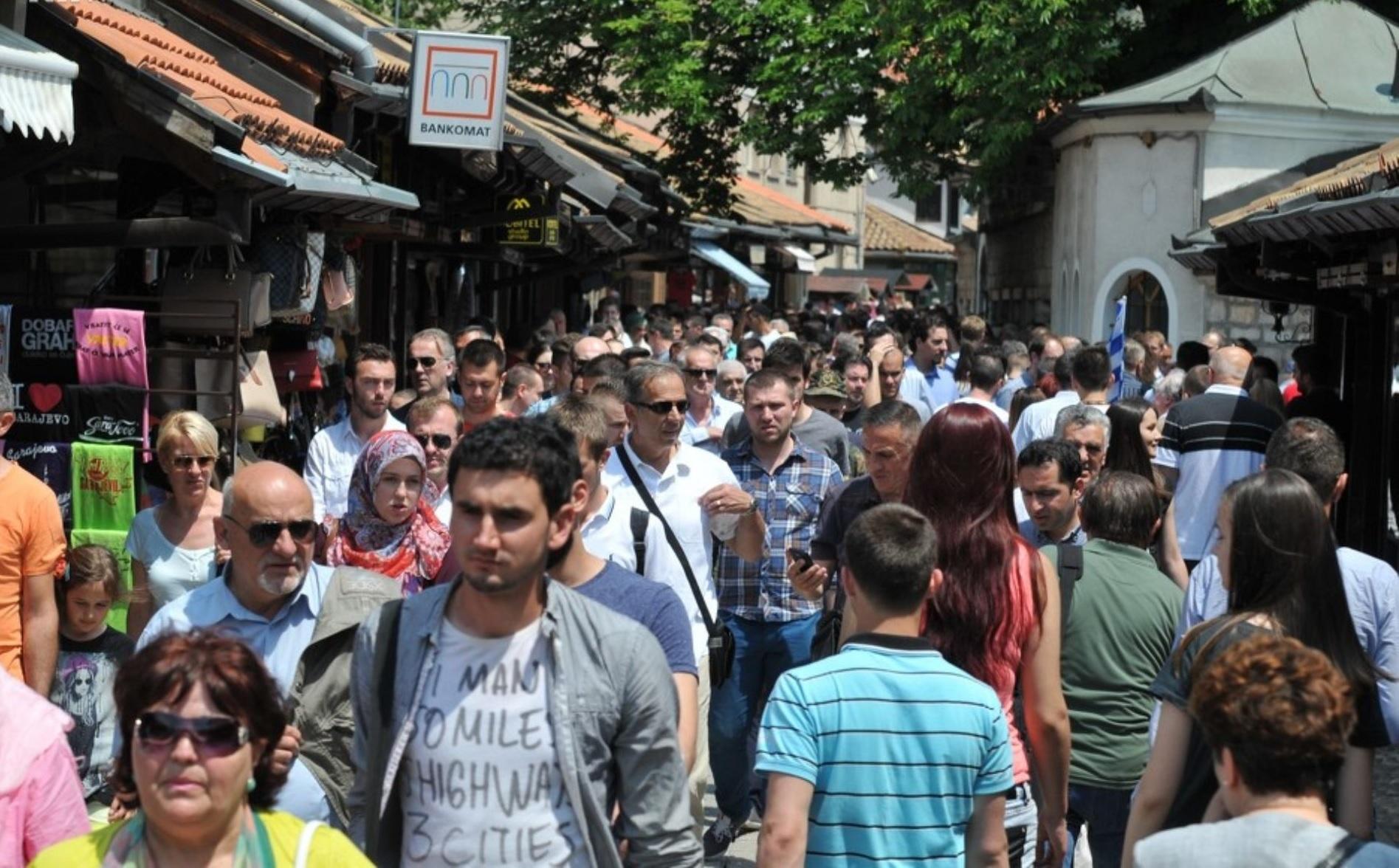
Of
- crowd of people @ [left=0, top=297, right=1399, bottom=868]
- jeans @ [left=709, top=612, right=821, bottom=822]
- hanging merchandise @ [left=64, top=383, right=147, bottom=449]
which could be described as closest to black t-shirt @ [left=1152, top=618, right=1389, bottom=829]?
crowd of people @ [left=0, top=297, right=1399, bottom=868]

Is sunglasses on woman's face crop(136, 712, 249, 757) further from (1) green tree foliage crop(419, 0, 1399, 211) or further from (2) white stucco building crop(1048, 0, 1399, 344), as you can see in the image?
(1) green tree foliage crop(419, 0, 1399, 211)

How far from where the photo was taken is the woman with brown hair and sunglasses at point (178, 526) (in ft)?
21.7

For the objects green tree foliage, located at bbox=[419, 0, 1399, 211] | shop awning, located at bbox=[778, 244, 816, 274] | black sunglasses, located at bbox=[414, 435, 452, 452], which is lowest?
black sunglasses, located at bbox=[414, 435, 452, 452]

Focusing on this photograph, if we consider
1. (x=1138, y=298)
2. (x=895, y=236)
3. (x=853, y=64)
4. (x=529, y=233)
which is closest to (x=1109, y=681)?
(x=529, y=233)

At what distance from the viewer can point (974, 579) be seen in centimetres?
508

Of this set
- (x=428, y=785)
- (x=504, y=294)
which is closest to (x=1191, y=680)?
(x=428, y=785)

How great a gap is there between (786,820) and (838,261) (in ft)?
201

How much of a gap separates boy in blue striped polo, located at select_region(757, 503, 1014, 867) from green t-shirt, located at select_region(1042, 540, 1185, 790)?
1543 millimetres

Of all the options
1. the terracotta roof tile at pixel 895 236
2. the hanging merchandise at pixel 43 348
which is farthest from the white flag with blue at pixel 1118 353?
the terracotta roof tile at pixel 895 236

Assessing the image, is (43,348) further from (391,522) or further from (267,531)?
(267,531)

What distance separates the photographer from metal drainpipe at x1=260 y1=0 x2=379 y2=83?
10.6m

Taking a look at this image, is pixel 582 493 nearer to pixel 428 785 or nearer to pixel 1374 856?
pixel 428 785

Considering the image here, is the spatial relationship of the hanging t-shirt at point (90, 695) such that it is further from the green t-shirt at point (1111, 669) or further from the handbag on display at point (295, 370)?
the handbag on display at point (295, 370)

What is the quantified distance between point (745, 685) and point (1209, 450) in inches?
136
